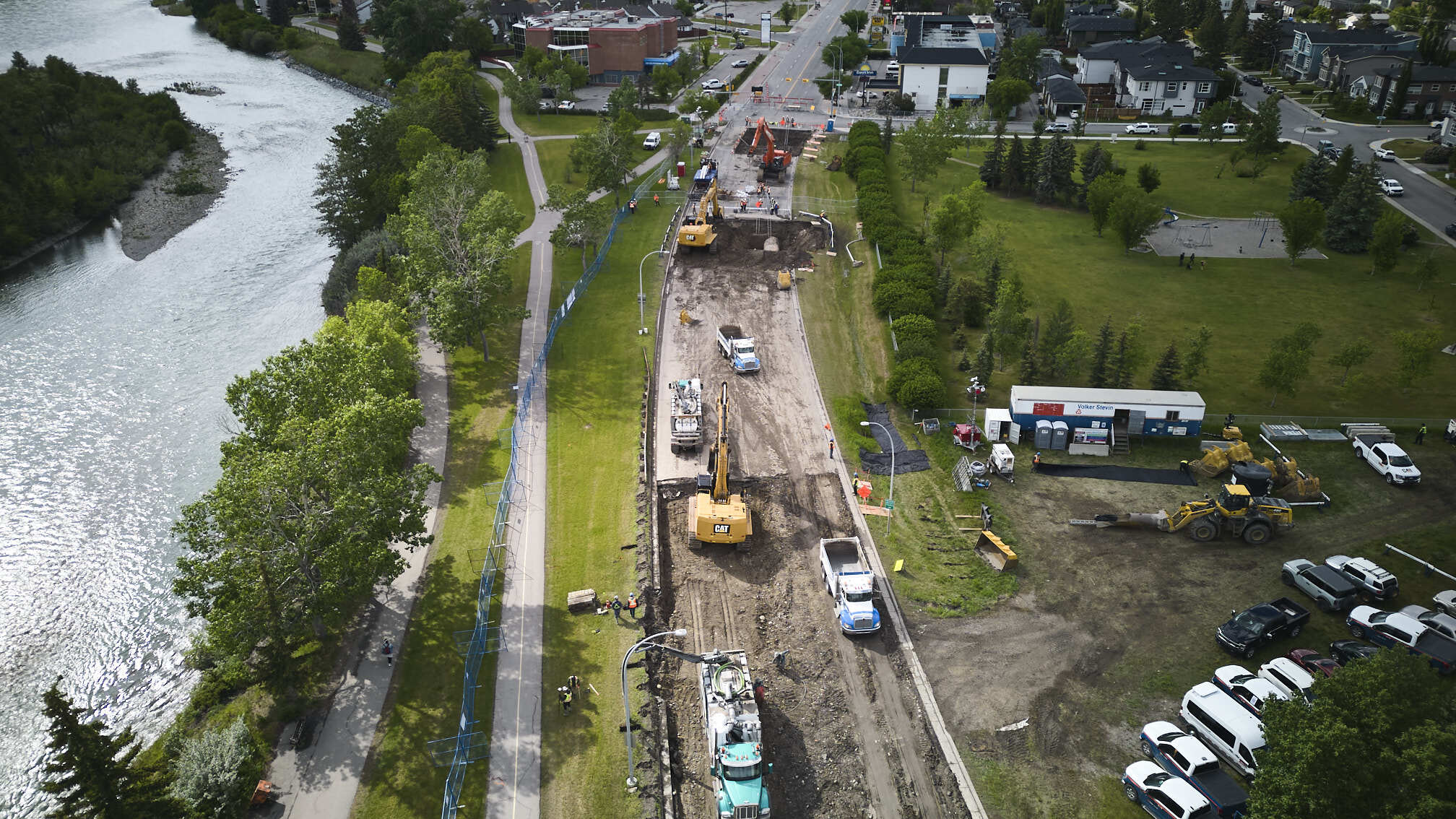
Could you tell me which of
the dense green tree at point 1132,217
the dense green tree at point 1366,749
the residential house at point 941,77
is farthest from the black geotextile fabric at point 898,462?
the residential house at point 941,77

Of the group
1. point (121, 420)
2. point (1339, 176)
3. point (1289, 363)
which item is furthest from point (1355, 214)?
point (121, 420)

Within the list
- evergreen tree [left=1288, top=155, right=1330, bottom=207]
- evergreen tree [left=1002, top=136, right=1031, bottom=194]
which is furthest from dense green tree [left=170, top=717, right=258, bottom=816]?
evergreen tree [left=1288, top=155, right=1330, bottom=207]

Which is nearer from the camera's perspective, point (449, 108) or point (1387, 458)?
point (1387, 458)

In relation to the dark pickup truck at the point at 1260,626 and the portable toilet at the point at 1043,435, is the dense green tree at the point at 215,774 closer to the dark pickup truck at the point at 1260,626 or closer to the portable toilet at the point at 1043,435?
the dark pickup truck at the point at 1260,626

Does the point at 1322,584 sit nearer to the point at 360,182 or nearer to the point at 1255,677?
the point at 1255,677

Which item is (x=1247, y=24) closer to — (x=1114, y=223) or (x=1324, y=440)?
(x=1114, y=223)

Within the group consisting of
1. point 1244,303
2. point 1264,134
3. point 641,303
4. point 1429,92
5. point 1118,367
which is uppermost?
point 1429,92

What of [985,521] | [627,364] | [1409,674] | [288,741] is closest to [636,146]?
[627,364]
